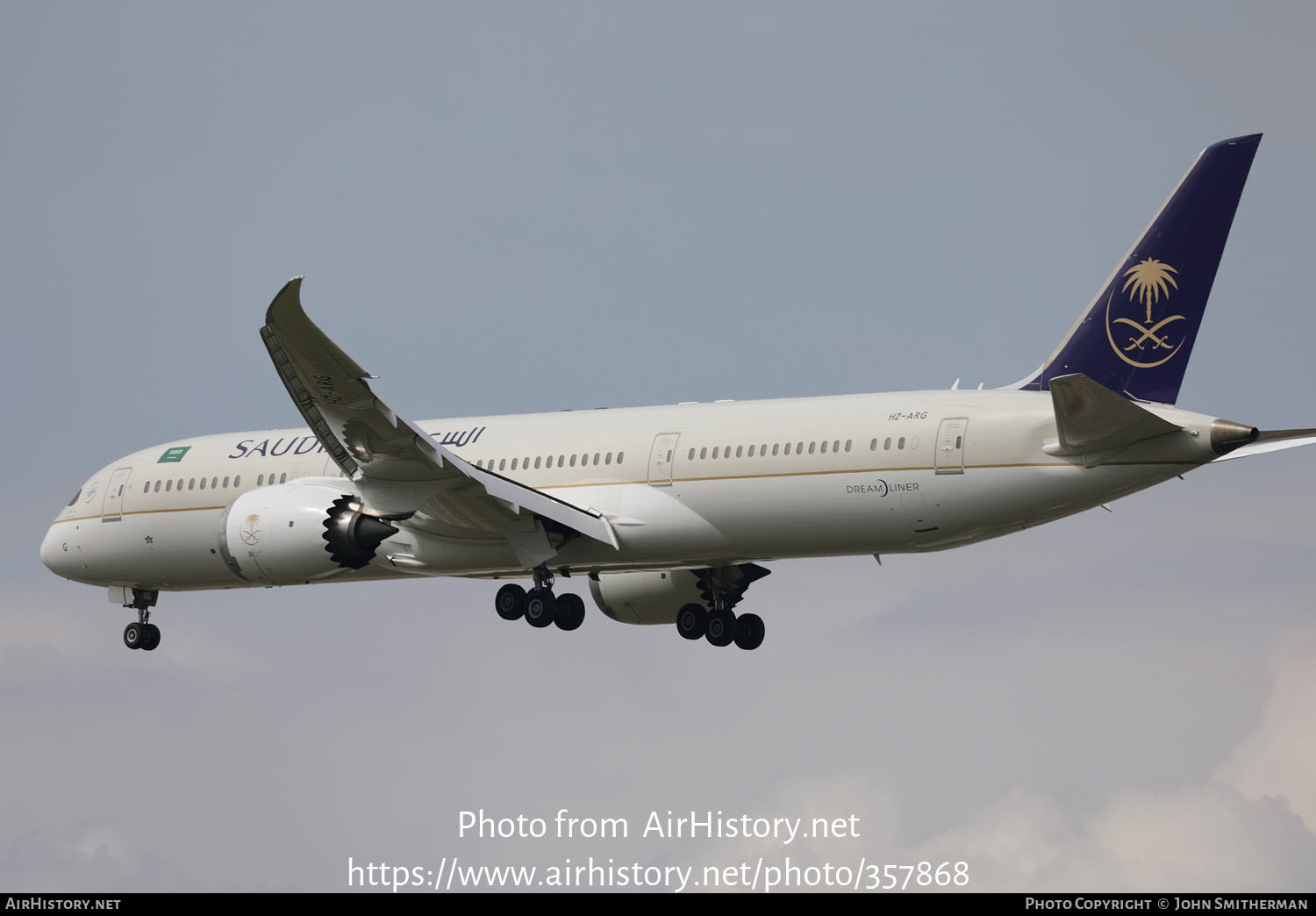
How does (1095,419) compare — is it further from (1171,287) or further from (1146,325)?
(1171,287)

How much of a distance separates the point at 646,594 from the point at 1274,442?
13.4 meters

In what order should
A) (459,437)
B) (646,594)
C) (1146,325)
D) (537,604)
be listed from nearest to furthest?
(1146,325) → (537,604) → (459,437) → (646,594)

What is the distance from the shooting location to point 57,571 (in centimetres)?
3991

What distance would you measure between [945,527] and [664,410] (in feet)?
20.2

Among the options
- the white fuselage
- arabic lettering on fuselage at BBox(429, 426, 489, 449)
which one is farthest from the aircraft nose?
arabic lettering on fuselage at BBox(429, 426, 489, 449)

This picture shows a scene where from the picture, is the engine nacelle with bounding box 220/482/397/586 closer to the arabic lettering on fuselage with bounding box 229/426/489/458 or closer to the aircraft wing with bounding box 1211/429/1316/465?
the arabic lettering on fuselage with bounding box 229/426/489/458

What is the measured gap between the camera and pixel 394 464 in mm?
32219

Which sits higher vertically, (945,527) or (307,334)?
(307,334)

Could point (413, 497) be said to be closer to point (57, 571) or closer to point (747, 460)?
point (747, 460)

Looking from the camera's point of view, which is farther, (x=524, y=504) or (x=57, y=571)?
(x=57, y=571)

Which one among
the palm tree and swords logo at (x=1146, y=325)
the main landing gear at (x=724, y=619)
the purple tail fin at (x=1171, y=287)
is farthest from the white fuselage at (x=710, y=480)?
the main landing gear at (x=724, y=619)

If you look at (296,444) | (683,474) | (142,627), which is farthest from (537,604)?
(142,627)

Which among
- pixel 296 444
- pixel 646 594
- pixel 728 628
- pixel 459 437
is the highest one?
pixel 296 444

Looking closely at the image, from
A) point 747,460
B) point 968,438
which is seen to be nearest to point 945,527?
point 968,438
